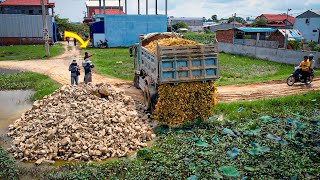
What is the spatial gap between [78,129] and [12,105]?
212 inches

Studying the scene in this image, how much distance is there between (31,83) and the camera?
1462 centimetres

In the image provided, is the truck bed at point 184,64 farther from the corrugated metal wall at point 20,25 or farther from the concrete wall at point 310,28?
the concrete wall at point 310,28

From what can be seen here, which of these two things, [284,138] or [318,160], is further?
[284,138]

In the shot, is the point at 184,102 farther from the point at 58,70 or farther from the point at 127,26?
the point at 127,26

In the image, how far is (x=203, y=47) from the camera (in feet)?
28.1

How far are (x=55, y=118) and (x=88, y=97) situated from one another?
155 cm

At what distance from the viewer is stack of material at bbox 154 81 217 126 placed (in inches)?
337

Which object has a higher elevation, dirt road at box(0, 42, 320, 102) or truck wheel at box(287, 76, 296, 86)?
truck wheel at box(287, 76, 296, 86)

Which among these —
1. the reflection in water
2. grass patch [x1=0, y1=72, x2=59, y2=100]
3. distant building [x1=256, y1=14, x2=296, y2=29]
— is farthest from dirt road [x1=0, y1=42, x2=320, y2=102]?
distant building [x1=256, y1=14, x2=296, y2=29]

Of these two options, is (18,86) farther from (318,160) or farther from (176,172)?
(318,160)

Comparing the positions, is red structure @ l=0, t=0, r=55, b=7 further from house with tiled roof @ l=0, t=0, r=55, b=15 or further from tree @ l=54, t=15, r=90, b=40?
tree @ l=54, t=15, r=90, b=40

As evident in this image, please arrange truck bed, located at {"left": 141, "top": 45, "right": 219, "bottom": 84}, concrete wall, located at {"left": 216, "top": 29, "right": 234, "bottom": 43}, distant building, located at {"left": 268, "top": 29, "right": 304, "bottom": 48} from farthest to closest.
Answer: concrete wall, located at {"left": 216, "top": 29, "right": 234, "bottom": 43} < distant building, located at {"left": 268, "top": 29, "right": 304, "bottom": 48} < truck bed, located at {"left": 141, "top": 45, "right": 219, "bottom": 84}

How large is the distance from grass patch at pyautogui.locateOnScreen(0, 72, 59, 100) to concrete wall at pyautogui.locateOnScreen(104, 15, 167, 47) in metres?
18.0

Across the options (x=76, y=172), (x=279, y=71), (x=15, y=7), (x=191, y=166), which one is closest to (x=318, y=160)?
(x=191, y=166)
